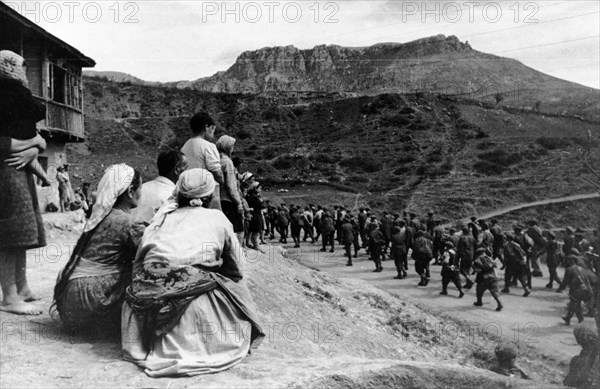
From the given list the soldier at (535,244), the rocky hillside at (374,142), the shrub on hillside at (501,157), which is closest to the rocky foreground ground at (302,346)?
the soldier at (535,244)

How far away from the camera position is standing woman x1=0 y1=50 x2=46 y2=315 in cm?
396

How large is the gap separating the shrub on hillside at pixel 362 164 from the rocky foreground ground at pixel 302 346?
30192 millimetres

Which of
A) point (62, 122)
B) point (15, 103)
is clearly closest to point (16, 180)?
point (15, 103)

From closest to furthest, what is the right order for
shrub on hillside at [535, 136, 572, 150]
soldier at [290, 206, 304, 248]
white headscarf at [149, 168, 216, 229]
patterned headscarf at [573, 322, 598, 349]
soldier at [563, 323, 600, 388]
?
white headscarf at [149, 168, 216, 229], soldier at [563, 323, 600, 388], patterned headscarf at [573, 322, 598, 349], soldier at [290, 206, 304, 248], shrub on hillside at [535, 136, 572, 150]

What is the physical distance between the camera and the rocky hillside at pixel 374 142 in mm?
34250

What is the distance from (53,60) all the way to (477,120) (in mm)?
39835

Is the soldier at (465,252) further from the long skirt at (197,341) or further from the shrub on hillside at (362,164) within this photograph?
the shrub on hillside at (362,164)

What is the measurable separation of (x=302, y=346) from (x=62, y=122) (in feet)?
53.7

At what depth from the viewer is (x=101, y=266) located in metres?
3.75

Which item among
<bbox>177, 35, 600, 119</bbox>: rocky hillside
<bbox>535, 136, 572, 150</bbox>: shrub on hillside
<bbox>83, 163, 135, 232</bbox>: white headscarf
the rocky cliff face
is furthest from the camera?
the rocky cliff face

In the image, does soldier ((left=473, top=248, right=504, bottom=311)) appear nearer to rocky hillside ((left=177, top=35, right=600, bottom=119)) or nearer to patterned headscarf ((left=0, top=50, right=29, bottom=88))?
patterned headscarf ((left=0, top=50, right=29, bottom=88))

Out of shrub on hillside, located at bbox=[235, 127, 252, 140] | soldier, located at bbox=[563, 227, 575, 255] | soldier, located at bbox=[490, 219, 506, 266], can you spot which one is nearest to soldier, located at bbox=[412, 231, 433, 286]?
soldier, located at bbox=[490, 219, 506, 266]

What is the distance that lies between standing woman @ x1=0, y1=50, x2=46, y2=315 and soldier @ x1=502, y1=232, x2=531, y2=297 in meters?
10.5

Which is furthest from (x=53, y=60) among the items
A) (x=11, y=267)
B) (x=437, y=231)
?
(x=11, y=267)
